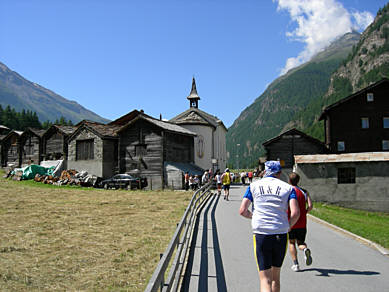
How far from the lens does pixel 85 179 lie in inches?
1388

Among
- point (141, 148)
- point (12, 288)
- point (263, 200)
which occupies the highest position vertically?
point (141, 148)

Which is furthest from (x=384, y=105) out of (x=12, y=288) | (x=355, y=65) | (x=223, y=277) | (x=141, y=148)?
(x=355, y=65)

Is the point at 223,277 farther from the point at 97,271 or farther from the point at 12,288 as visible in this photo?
the point at 12,288

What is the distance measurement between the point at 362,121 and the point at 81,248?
39.1 meters

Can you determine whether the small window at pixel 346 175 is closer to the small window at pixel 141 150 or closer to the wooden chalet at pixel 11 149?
the small window at pixel 141 150

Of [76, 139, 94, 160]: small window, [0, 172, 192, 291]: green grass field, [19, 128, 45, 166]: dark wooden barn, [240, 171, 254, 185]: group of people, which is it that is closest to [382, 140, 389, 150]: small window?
[240, 171, 254, 185]: group of people

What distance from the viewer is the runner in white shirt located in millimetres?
4641

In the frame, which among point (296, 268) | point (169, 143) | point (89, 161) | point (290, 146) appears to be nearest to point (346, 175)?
point (296, 268)

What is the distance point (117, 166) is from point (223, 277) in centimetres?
3353

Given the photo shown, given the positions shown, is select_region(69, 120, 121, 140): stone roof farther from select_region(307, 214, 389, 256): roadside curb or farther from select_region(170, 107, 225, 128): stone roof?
select_region(307, 214, 389, 256): roadside curb

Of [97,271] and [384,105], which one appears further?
[384,105]

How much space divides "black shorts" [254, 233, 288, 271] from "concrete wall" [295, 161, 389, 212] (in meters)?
20.2

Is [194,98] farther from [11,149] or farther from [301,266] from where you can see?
[301,266]

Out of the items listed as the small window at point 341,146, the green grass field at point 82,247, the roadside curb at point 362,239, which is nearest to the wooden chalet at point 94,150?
the green grass field at point 82,247
